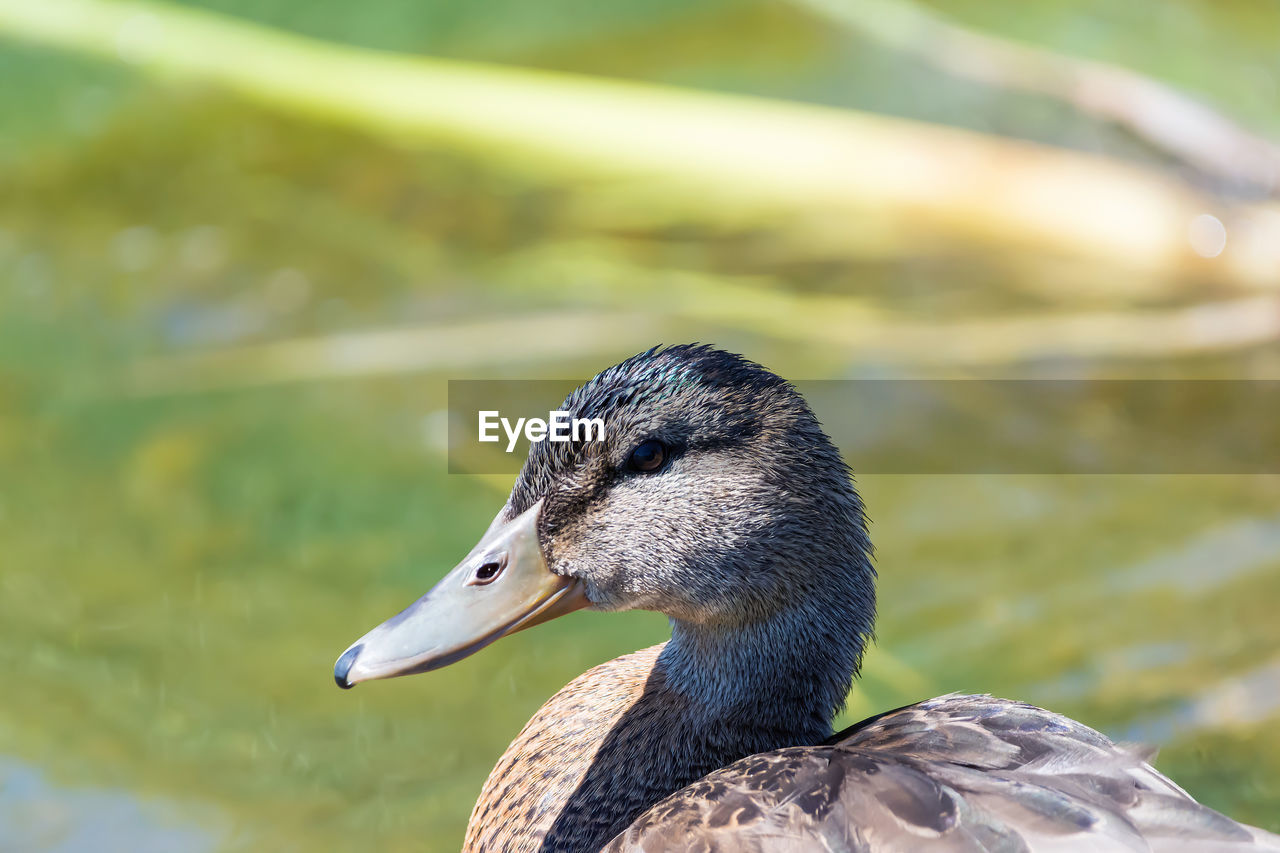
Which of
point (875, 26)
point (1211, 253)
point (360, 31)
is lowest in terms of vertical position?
point (1211, 253)

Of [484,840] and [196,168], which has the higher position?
[196,168]

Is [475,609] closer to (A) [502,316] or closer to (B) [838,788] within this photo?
(B) [838,788]

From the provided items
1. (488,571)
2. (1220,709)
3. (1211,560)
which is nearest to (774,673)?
(488,571)

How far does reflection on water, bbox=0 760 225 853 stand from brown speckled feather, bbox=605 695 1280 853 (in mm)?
975

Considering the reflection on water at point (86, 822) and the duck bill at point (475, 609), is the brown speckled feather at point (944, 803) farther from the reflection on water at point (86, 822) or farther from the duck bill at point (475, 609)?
the reflection on water at point (86, 822)

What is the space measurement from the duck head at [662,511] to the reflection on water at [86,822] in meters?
0.80

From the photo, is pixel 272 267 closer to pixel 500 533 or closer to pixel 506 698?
pixel 506 698

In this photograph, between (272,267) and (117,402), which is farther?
(272,267)

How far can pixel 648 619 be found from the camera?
3.02 m

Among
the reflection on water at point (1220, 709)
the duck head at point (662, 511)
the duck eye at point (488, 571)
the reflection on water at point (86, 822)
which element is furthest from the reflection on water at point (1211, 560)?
the reflection on water at point (86, 822)

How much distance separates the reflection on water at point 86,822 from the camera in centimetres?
241

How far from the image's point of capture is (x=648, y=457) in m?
1.98

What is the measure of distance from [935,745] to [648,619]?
1191 mm

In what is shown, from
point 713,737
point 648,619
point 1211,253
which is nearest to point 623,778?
point 713,737
